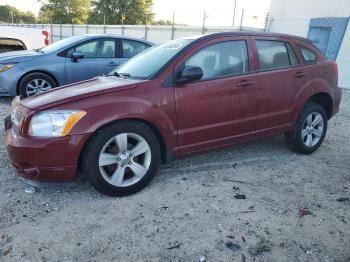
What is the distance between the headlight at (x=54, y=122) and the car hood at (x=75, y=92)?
0.31ft

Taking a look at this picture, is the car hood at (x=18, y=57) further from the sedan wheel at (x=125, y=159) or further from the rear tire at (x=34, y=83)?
the sedan wheel at (x=125, y=159)

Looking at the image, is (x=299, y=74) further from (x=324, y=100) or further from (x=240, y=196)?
(x=240, y=196)

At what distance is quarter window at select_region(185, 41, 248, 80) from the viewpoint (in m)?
3.63

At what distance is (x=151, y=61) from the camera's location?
3791 mm

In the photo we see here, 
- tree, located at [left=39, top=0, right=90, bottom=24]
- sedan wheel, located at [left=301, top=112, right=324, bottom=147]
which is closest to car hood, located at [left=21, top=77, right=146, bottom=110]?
sedan wheel, located at [left=301, top=112, right=324, bottom=147]

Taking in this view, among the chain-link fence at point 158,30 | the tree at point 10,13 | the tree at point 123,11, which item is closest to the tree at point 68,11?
the tree at point 123,11

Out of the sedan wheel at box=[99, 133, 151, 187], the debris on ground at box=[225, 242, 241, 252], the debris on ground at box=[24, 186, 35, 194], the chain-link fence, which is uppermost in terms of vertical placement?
the chain-link fence

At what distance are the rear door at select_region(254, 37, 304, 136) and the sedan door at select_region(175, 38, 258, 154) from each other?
14cm

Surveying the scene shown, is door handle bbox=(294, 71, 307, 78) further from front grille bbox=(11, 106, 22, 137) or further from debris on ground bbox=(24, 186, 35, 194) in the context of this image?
debris on ground bbox=(24, 186, 35, 194)

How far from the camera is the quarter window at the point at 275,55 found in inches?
159

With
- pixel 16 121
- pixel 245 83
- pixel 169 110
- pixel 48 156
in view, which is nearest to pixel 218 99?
pixel 245 83

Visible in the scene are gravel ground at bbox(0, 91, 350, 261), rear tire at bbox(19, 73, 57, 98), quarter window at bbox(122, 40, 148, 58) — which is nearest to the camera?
gravel ground at bbox(0, 91, 350, 261)

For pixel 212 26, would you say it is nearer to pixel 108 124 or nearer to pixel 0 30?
pixel 0 30

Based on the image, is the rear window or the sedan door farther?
the rear window
